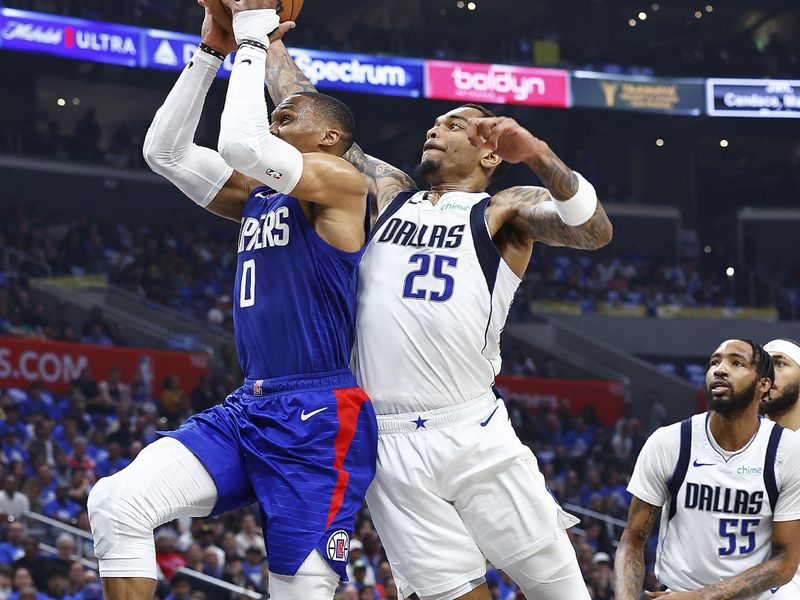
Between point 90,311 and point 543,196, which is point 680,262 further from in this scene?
point 543,196

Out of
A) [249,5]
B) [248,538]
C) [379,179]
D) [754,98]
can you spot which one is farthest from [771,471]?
[754,98]

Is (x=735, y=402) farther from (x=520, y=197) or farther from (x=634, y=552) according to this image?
(x=520, y=197)

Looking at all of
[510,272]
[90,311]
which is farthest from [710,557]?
[90,311]

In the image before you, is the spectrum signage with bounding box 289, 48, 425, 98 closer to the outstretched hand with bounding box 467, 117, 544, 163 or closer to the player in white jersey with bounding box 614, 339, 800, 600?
the player in white jersey with bounding box 614, 339, 800, 600

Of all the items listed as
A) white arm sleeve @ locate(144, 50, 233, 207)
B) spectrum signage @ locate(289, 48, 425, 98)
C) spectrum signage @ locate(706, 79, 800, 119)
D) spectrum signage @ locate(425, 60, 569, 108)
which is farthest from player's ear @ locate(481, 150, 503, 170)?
spectrum signage @ locate(706, 79, 800, 119)

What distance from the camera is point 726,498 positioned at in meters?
5.04

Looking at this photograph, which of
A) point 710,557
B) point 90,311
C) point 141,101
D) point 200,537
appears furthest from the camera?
point 141,101

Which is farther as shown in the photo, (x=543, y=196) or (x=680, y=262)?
(x=680, y=262)

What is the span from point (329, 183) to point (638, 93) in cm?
2281

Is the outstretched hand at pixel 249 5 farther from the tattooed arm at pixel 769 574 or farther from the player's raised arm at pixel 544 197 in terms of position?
the tattooed arm at pixel 769 574

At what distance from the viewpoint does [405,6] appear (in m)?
29.0

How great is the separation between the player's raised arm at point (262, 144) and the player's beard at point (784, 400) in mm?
2552

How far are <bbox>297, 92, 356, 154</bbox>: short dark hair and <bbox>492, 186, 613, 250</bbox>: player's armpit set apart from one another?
591 mm

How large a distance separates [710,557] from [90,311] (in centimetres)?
1548
